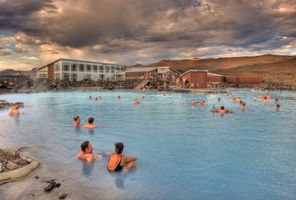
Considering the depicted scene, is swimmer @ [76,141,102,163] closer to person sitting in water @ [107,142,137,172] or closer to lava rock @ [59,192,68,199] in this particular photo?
person sitting in water @ [107,142,137,172]

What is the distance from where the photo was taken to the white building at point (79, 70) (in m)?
60.8

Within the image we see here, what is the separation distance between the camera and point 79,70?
64875 mm

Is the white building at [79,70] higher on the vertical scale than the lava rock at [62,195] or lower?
higher

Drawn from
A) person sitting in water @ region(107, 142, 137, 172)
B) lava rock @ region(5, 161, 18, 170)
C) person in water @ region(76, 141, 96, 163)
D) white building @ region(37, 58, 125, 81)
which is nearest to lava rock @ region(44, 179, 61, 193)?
lava rock @ region(5, 161, 18, 170)

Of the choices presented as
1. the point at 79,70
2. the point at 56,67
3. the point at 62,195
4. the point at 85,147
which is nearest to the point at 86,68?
the point at 79,70

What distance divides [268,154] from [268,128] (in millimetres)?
5943

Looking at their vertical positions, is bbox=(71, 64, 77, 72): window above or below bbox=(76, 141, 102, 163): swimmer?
above

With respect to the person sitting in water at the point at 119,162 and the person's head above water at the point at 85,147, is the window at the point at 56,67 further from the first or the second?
the person sitting in water at the point at 119,162

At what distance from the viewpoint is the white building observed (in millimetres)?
60844

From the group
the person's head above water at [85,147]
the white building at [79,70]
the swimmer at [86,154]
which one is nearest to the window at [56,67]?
the white building at [79,70]

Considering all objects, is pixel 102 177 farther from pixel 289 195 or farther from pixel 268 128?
pixel 268 128

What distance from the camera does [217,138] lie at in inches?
487

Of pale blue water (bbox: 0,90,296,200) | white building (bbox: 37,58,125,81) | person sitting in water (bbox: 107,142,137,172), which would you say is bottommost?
pale blue water (bbox: 0,90,296,200)

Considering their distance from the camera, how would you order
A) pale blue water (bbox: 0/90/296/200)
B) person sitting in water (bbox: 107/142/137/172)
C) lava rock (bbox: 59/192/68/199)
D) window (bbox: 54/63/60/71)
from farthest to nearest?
window (bbox: 54/63/60/71), person sitting in water (bbox: 107/142/137/172), pale blue water (bbox: 0/90/296/200), lava rock (bbox: 59/192/68/199)
